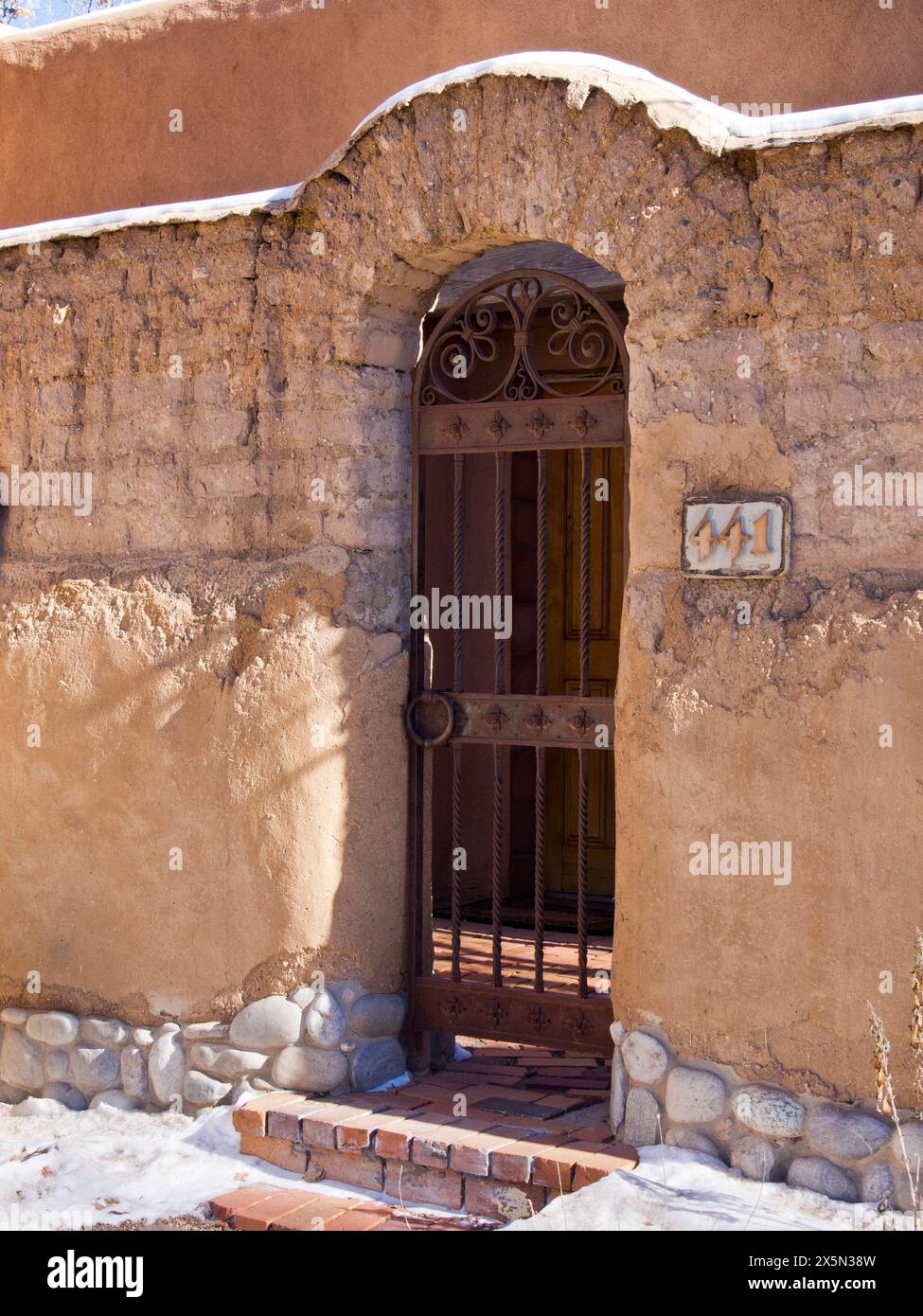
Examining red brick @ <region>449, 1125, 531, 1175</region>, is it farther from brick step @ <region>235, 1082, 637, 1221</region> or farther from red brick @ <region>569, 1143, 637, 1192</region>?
red brick @ <region>569, 1143, 637, 1192</region>

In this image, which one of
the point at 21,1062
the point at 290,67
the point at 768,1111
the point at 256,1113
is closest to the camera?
the point at 768,1111

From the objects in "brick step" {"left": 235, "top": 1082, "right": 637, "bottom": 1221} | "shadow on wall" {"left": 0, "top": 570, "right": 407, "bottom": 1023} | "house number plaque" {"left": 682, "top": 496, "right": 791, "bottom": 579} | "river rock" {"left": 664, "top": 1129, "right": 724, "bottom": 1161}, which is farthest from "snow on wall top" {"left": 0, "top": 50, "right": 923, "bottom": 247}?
"brick step" {"left": 235, "top": 1082, "right": 637, "bottom": 1221}

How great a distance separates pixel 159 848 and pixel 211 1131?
90cm

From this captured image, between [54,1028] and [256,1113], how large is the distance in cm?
97

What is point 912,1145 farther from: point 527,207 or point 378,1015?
point 527,207

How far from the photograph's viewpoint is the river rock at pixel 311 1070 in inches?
178

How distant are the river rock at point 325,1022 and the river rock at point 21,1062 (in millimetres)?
1079

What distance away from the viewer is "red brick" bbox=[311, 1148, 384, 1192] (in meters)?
4.14

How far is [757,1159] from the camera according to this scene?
149 inches

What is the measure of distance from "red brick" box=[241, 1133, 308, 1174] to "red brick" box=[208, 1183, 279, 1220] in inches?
4.5

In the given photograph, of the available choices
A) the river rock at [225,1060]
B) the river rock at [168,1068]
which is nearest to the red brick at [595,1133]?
the river rock at [225,1060]

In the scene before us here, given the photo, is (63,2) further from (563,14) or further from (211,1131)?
(211,1131)

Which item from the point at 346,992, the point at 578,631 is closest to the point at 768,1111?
the point at 346,992

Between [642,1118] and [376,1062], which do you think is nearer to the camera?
[642,1118]
